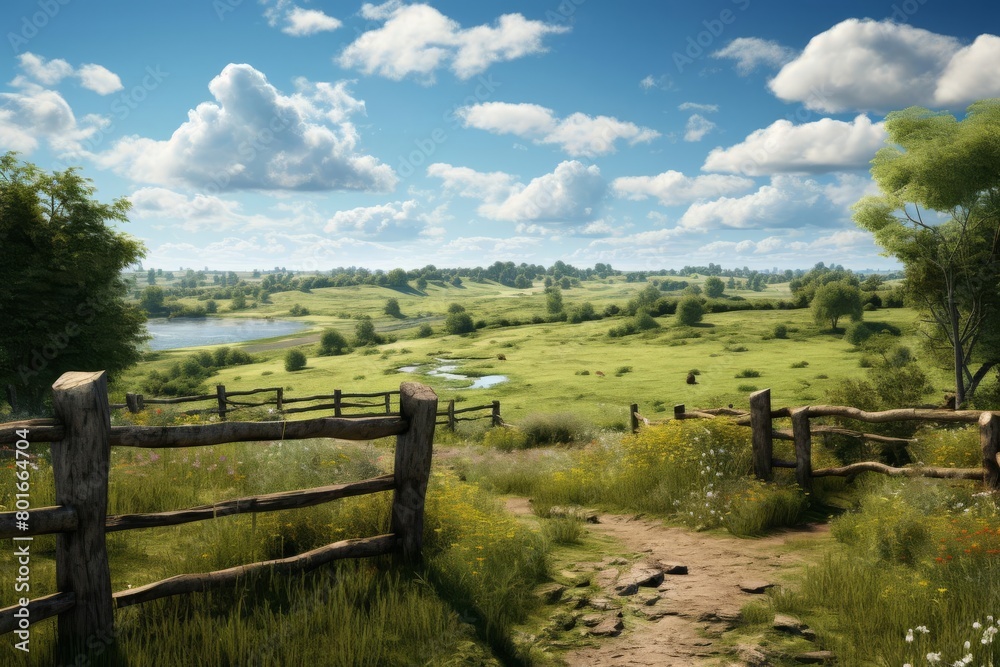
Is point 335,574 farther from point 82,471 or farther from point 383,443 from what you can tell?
point 383,443

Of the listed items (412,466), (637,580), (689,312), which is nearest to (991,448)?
(637,580)

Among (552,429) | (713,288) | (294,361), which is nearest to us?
(552,429)

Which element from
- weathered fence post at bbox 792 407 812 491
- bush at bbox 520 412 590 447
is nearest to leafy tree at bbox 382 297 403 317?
bush at bbox 520 412 590 447

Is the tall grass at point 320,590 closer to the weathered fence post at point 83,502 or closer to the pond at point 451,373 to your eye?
the weathered fence post at point 83,502

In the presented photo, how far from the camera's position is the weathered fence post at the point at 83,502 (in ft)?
12.2

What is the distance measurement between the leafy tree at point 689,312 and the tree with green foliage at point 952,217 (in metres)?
61.7

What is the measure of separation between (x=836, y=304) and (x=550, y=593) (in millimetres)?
74419

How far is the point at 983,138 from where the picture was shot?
1817 centimetres

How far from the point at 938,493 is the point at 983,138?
16360mm

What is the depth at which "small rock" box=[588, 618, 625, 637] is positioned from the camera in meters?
4.90

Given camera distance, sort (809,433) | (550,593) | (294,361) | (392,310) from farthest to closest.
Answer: (392,310) < (294,361) < (809,433) < (550,593)

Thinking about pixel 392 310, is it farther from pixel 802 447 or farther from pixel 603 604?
pixel 603 604

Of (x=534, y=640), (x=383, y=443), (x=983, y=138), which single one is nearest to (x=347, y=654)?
(x=534, y=640)

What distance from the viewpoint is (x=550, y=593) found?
218 inches
